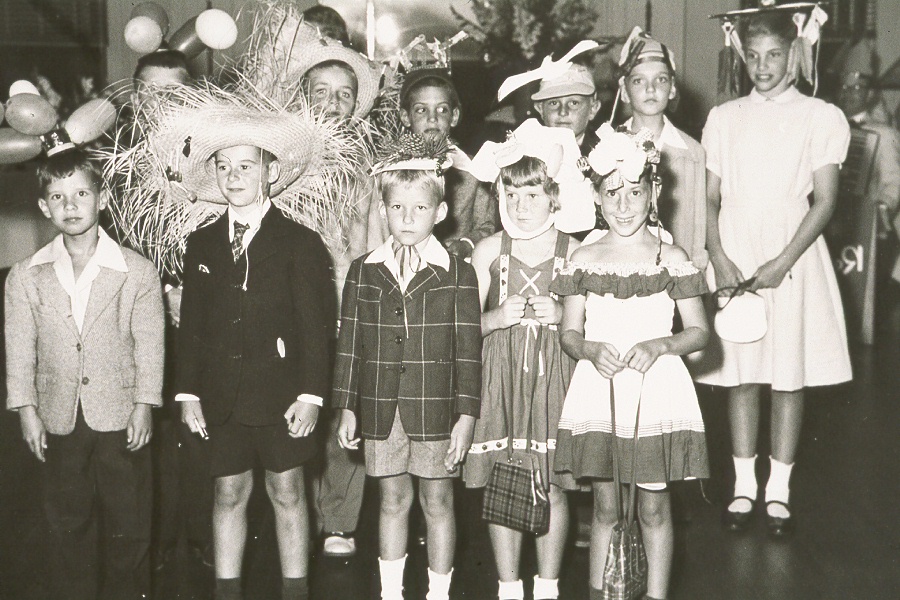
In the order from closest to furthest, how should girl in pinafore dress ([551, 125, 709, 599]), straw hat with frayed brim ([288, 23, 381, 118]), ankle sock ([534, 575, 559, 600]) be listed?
girl in pinafore dress ([551, 125, 709, 599]), ankle sock ([534, 575, 559, 600]), straw hat with frayed brim ([288, 23, 381, 118])

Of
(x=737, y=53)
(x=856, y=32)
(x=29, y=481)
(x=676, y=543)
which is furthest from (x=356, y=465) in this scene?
(x=856, y=32)

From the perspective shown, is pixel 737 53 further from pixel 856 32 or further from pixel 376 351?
pixel 856 32

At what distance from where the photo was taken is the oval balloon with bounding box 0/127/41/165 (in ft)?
11.9

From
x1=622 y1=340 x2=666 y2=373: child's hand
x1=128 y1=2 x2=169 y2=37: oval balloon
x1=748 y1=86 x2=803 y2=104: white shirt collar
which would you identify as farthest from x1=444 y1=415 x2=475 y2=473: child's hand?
x1=128 y1=2 x2=169 y2=37: oval balloon

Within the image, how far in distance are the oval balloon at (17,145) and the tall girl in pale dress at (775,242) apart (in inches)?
102

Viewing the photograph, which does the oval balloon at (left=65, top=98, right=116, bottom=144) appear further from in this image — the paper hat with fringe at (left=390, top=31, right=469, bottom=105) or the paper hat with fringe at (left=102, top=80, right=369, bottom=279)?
the paper hat with fringe at (left=390, top=31, right=469, bottom=105)

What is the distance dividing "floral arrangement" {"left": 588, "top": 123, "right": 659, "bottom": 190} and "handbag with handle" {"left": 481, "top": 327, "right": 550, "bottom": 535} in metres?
0.82

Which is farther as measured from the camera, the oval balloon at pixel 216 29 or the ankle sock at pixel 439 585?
the oval balloon at pixel 216 29

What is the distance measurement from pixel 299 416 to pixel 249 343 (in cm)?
27

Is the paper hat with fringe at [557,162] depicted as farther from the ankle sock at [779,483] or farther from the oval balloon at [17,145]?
the oval balloon at [17,145]

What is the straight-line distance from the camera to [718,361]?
3.98 meters

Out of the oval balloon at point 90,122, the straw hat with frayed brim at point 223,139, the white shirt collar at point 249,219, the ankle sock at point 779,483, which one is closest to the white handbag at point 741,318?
the ankle sock at point 779,483

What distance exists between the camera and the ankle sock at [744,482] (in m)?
3.97

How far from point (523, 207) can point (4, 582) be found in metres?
2.21
